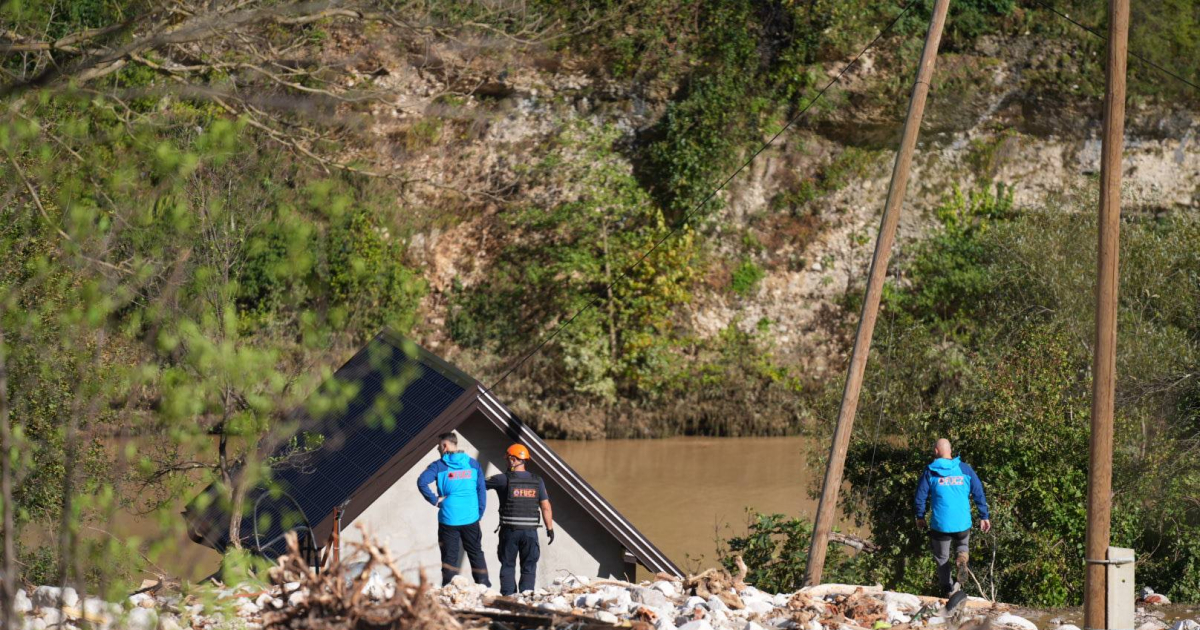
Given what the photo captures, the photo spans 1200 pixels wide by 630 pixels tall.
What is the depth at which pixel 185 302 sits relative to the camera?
906 cm

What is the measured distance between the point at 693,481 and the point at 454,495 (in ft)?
42.5

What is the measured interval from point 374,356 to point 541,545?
2.54m

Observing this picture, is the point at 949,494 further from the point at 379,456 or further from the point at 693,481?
the point at 693,481

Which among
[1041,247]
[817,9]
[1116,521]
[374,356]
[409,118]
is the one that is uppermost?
[817,9]

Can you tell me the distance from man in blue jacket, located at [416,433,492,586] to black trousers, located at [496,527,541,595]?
0.24m

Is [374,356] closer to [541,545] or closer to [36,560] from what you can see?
[541,545]

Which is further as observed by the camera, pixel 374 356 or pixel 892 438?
pixel 892 438

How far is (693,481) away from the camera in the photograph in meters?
22.6

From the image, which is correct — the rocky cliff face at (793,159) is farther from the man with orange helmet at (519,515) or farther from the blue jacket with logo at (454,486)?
the blue jacket with logo at (454,486)

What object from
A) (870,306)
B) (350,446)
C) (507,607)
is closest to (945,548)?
(870,306)

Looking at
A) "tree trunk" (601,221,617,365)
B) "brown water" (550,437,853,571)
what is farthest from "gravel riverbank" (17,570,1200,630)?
"tree trunk" (601,221,617,365)

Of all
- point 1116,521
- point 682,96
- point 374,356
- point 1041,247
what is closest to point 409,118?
point 682,96

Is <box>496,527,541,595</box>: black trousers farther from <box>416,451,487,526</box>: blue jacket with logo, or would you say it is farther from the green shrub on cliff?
the green shrub on cliff

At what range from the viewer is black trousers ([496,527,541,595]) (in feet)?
33.8
